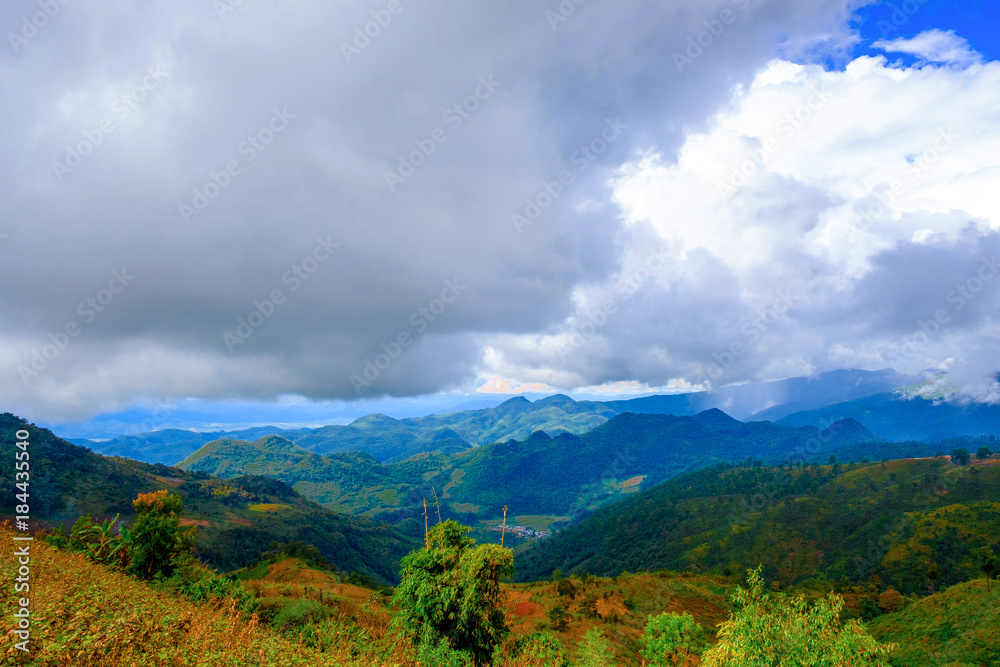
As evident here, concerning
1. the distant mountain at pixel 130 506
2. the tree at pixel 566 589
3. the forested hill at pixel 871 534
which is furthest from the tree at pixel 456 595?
the forested hill at pixel 871 534

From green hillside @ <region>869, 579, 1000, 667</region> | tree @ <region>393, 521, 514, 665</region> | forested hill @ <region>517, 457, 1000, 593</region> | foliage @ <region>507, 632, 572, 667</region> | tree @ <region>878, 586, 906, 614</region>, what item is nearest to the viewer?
tree @ <region>393, 521, 514, 665</region>

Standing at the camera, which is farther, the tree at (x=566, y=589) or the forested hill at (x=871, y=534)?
the forested hill at (x=871, y=534)

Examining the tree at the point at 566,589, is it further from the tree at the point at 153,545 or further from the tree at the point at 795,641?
→ the tree at the point at 153,545

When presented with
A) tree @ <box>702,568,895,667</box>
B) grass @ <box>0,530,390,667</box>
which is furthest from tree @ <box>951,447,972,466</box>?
grass @ <box>0,530,390,667</box>

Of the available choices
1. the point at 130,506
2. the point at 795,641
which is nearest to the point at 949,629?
the point at 795,641

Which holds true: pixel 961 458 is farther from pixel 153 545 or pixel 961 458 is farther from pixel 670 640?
pixel 153 545

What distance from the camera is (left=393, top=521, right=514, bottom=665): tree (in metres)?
23.2

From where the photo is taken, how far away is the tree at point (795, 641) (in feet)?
53.1

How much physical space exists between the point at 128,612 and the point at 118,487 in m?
207

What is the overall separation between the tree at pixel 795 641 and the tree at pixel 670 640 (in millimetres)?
22310

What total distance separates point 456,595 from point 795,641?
16.3 meters

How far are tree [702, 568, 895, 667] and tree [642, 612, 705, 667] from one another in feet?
73.2

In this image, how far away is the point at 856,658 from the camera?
16.1 m

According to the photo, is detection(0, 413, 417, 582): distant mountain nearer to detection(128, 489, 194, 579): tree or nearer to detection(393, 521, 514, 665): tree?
detection(128, 489, 194, 579): tree
